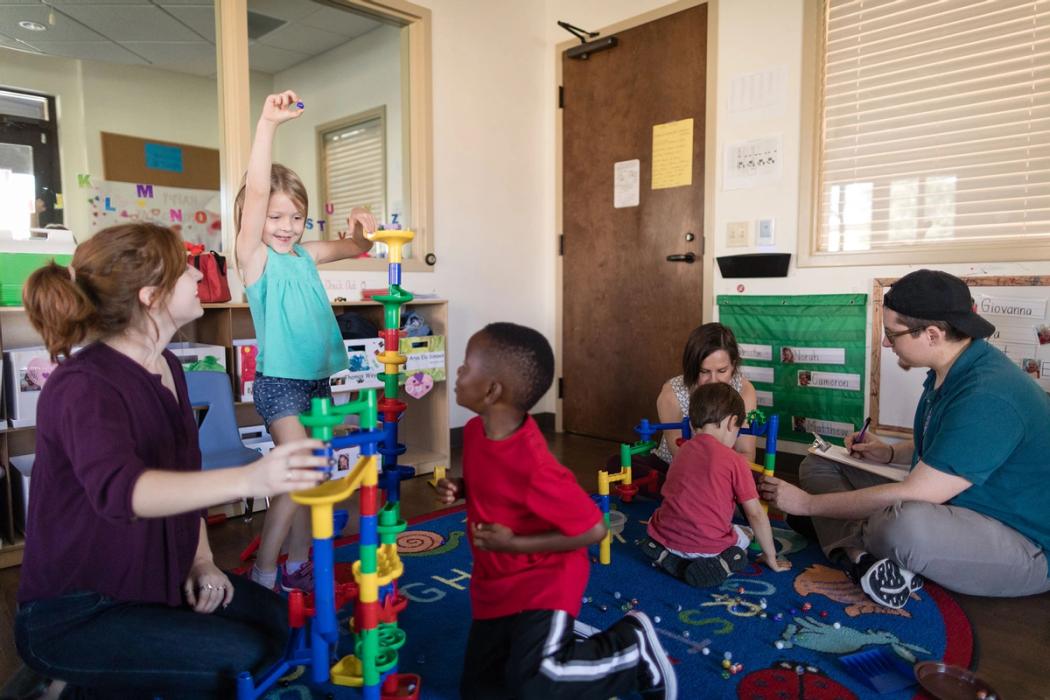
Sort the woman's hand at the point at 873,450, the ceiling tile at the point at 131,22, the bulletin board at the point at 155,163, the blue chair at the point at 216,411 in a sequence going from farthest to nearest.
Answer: the bulletin board at the point at 155,163 < the ceiling tile at the point at 131,22 < the blue chair at the point at 216,411 < the woman's hand at the point at 873,450

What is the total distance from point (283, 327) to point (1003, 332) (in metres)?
2.79

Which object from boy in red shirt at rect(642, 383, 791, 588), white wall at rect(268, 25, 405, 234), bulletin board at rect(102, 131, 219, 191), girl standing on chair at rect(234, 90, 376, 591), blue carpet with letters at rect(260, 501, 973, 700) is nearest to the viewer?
blue carpet with letters at rect(260, 501, 973, 700)

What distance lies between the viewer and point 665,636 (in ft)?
5.93

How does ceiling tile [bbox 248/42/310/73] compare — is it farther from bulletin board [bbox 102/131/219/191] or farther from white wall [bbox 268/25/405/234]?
bulletin board [bbox 102/131/219/191]

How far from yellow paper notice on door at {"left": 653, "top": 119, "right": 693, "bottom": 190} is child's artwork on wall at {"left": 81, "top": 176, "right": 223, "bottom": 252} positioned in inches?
109

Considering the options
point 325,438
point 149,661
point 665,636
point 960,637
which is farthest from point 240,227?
point 960,637

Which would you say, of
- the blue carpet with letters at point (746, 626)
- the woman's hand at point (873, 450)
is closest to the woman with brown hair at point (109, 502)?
the blue carpet with letters at point (746, 626)

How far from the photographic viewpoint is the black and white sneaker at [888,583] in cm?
196

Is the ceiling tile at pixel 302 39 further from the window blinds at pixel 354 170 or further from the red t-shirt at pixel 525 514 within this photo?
the red t-shirt at pixel 525 514

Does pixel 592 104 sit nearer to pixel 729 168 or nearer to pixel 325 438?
pixel 729 168

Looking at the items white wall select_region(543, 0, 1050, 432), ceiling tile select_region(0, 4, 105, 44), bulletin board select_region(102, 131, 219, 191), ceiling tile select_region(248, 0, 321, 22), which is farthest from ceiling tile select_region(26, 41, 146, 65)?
white wall select_region(543, 0, 1050, 432)

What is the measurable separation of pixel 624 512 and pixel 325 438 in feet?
6.44

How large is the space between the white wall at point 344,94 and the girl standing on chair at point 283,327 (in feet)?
7.14

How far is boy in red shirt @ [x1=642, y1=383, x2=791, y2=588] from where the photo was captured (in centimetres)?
213
